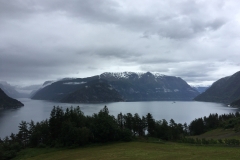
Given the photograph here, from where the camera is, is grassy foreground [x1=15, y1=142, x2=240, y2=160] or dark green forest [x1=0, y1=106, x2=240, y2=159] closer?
grassy foreground [x1=15, y1=142, x2=240, y2=160]

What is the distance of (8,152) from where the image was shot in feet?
163

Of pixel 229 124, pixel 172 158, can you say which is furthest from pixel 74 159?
pixel 229 124

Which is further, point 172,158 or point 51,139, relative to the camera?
point 51,139

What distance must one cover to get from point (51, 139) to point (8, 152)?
12842 mm

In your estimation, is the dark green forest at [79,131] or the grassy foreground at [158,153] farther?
the dark green forest at [79,131]

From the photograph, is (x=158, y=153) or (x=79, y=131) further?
(x=79, y=131)

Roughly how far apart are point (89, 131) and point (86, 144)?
11.1 ft

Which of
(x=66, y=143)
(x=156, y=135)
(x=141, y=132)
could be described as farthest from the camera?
(x=141, y=132)

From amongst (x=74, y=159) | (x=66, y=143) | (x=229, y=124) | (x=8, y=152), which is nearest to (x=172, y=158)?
(x=74, y=159)

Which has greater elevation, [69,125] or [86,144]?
[69,125]

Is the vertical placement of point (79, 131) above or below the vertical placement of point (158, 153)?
above

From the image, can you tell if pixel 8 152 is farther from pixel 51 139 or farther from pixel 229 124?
pixel 229 124

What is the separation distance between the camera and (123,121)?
79500mm

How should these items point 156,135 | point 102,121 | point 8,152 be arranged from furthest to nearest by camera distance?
1. point 156,135
2. point 102,121
3. point 8,152
